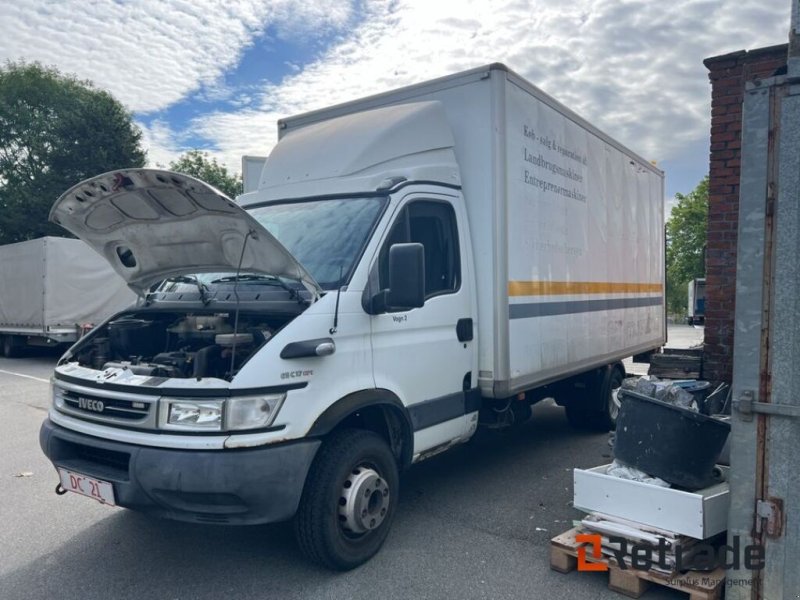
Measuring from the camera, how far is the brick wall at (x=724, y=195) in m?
5.69

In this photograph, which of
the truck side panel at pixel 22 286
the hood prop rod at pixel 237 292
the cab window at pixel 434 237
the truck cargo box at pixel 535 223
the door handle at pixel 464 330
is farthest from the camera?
the truck side panel at pixel 22 286

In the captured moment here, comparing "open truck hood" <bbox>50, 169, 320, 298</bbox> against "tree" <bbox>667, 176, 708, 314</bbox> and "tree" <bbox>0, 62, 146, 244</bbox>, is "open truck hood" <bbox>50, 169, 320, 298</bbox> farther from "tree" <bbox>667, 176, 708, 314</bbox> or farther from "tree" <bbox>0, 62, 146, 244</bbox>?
"tree" <bbox>667, 176, 708, 314</bbox>

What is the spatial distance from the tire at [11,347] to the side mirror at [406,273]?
1637 centimetres

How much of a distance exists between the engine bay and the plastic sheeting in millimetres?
11699

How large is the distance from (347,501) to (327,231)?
1767 millimetres

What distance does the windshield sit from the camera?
3.99 metres

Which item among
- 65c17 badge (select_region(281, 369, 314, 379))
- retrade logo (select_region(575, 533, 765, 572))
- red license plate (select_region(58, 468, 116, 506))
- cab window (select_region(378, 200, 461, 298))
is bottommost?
retrade logo (select_region(575, 533, 765, 572))

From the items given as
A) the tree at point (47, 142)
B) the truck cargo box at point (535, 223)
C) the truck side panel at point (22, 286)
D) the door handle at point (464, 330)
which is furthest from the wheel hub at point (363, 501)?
the tree at point (47, 142)

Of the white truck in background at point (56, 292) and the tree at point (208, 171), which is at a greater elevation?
the tree at point (208, 171)

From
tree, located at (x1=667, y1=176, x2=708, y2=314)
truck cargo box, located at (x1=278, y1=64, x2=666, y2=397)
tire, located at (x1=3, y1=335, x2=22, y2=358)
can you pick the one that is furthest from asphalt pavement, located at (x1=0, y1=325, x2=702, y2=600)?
tree, located at (x1=667, y1=176, x2=708, y2=314)

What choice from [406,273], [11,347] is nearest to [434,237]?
[406,273]

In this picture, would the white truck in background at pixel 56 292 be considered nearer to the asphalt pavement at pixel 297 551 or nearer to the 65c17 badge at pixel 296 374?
the asphalt pavement at pixel 297 551

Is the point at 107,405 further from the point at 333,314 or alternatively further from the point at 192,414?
the point at 333,314

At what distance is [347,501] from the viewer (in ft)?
12.2
